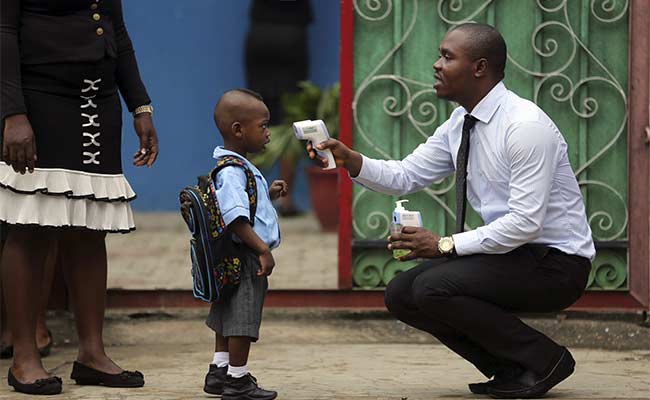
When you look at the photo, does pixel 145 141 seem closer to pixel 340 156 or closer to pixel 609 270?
pixel 340 156

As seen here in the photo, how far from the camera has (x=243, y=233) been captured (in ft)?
16.0

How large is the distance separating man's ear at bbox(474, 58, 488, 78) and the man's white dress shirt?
0.24ft

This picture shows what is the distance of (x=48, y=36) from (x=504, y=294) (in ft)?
6.15

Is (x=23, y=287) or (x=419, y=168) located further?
(x=419, y=168)

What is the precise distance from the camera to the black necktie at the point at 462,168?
17.0ft

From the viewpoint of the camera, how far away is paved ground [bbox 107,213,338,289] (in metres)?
7.98

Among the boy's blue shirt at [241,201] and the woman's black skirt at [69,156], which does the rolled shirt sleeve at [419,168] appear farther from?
the woman's black skirt at [69,156]

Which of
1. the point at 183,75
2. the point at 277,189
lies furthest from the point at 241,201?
the point at 183,75

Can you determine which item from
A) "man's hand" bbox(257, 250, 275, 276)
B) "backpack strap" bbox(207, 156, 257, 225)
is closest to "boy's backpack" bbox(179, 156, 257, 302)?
"backpack strap" bbox(207, 156, 257, 225)

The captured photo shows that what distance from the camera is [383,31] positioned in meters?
6.67

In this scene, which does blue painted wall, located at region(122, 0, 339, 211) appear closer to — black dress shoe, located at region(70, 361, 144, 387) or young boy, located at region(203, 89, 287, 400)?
black dress shoe, located at region(70, 361, 144, 387)

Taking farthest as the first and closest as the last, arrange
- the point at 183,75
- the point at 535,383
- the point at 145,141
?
1. the point at 183,75
2. the point at 145,141
3. the point at 535,383

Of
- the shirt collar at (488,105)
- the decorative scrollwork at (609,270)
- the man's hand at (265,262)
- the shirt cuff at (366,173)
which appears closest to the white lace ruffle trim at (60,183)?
the man's hand at (265,262)

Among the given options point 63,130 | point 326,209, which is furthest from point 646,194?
point 326,209
